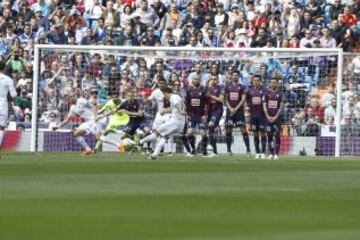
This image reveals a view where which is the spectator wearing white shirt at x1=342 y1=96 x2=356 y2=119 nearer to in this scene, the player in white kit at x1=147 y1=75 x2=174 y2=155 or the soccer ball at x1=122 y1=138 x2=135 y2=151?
the player in white kit at x1=147 y1=75 x2=174 y2=155

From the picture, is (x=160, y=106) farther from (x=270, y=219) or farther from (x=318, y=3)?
(x=270, y=219)

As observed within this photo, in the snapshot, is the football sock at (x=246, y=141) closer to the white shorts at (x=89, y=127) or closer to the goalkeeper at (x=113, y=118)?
the goalkeeper at (x=113, y=118)

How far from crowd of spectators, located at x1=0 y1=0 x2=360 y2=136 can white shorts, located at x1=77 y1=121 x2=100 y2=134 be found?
78.3 inches

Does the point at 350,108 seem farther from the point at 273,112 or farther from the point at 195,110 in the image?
the point at 195,110

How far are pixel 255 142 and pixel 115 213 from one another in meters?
17.2

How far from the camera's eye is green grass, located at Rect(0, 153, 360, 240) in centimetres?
1060

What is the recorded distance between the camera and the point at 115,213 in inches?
478

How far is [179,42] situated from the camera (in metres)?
34.7

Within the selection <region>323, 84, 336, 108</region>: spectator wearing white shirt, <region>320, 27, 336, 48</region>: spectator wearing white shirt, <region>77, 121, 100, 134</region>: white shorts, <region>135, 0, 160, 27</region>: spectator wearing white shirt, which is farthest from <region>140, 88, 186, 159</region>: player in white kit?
<region>135, 0, 160, 27</region>: spectator wearing white shirt

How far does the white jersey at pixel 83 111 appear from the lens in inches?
1182

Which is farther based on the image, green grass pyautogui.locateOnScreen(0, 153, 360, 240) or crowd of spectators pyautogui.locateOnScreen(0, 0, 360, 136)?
crowd of spectators pyautogui.locateOnScreen(0, 0, 360, 136)

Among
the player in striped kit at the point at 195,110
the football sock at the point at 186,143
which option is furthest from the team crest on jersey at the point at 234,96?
the football sock at the point at 186,143

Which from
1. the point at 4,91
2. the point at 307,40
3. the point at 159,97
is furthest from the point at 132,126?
the point at 307,40

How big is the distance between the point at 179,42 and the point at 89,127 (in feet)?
19.5
